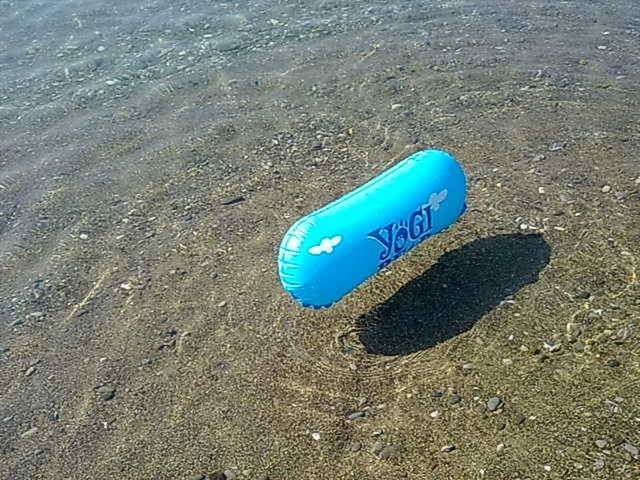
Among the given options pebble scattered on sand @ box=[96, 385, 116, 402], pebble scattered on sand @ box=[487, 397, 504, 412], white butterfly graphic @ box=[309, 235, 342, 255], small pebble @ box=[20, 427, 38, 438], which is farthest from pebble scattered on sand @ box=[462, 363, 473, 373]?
small pebble @ box=[20, 427, 38, 438]

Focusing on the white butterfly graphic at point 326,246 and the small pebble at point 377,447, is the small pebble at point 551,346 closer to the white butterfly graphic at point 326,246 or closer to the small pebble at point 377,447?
the small pebble at point 377,447

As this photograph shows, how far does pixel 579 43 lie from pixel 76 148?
641 centimetres

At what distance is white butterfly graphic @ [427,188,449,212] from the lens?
17.7ft

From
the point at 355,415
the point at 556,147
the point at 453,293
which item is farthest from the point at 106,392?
the point at 556,147

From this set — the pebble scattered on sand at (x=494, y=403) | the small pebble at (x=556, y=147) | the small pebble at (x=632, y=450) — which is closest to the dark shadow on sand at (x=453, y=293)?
the pebble scattered on sand at (x=494, y=403)

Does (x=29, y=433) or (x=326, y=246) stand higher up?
(x=326, y=246)

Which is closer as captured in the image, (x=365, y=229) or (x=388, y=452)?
(x=388, y=452)

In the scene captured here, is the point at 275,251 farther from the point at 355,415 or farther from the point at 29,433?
the point at 29,433

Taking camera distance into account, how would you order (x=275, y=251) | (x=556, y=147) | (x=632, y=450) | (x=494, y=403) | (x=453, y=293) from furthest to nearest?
(x=556, y=147)
(x=275, y=251)
(x=453, y=293)
(x=494, y=403)
(x=632, y=450)

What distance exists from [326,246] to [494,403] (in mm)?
1497

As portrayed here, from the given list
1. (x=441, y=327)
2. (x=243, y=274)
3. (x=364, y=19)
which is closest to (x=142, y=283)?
(x=243, y=274)

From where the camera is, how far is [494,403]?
4.79 m

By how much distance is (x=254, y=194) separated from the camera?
743cm

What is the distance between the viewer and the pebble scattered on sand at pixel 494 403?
476 centimetres
